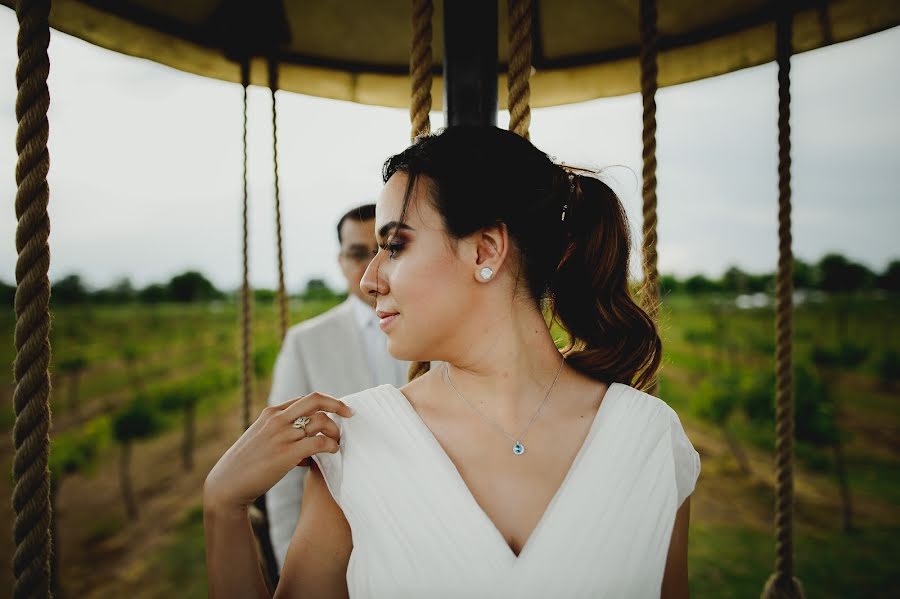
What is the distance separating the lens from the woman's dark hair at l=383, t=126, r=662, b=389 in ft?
3.84

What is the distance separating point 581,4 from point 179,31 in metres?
1.20

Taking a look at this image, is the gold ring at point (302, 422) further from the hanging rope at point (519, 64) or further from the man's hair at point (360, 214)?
the man's hair at point (360, 214)

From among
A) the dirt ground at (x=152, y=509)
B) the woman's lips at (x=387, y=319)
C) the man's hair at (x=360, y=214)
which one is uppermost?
Result: the man's hair at (x=360, y=214)

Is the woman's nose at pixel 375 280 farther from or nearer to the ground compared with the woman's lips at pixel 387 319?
farther from the ground

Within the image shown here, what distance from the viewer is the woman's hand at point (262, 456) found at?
96 cm

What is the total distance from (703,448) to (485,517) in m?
25.0

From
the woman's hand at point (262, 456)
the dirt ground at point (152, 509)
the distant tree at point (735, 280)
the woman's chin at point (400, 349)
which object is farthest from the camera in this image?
the distant tree at point (735, 280)

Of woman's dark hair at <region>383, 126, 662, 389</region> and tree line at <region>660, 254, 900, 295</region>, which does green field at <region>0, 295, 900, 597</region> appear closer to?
woman's dark hair at <region>383, 126, 662, 389</region>

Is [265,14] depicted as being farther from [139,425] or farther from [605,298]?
[139,425]

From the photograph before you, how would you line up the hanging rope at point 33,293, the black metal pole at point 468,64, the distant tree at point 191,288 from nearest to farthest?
1. the hanging rope at point 33,293
2. the black metal pole at point 468,64
3. the distant tree at point 191,288

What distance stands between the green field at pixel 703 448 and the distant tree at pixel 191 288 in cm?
200

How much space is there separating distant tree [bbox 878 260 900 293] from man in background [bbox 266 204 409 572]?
42.3 metres

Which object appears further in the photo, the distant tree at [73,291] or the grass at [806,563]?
the distant tree at [73,291]

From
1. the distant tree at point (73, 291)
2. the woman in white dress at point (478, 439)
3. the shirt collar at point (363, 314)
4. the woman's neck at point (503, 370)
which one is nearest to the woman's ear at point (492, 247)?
the woman in white dress at point (478, 439)
